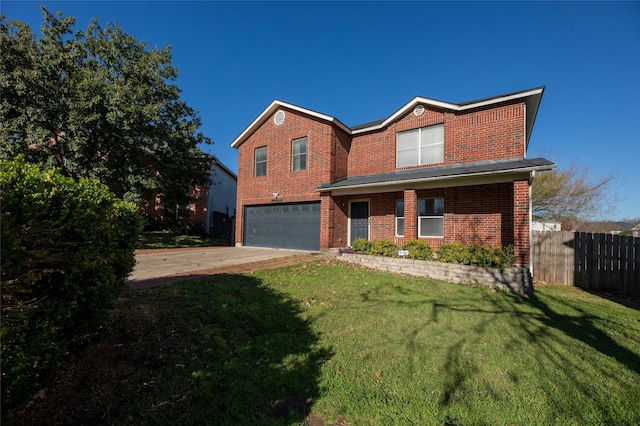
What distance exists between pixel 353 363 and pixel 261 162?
14.0m

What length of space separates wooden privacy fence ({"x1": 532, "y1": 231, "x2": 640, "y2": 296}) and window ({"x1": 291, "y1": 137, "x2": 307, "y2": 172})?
1028cm

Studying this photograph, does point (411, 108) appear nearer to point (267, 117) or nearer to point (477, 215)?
point (477, 215)

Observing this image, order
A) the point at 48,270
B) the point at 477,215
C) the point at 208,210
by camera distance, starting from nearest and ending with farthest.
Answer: the point at 48,270, the point at 477,215, the point at 208,210

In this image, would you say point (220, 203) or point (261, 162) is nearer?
point (261, 162)

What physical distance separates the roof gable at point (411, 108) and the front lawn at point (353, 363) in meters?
7.66

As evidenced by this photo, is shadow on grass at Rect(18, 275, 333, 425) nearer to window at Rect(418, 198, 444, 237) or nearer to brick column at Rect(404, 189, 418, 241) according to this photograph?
brick column at Rect(404, 189, 418, 241)

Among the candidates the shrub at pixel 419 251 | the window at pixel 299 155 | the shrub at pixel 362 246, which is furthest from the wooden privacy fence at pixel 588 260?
the window at pixel 299 155

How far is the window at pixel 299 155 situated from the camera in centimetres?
1385

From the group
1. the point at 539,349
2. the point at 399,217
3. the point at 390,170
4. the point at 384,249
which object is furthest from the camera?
the point at 390,170

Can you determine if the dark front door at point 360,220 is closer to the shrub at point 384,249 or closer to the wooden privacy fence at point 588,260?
the shrub at point 384,249

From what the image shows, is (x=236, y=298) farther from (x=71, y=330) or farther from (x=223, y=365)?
(x=71, y=330)

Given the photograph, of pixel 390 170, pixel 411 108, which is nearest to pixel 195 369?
pixel 390 170

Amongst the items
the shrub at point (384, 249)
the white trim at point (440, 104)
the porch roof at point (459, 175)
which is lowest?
the shrub at point (384, 249)

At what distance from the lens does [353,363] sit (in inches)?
127
